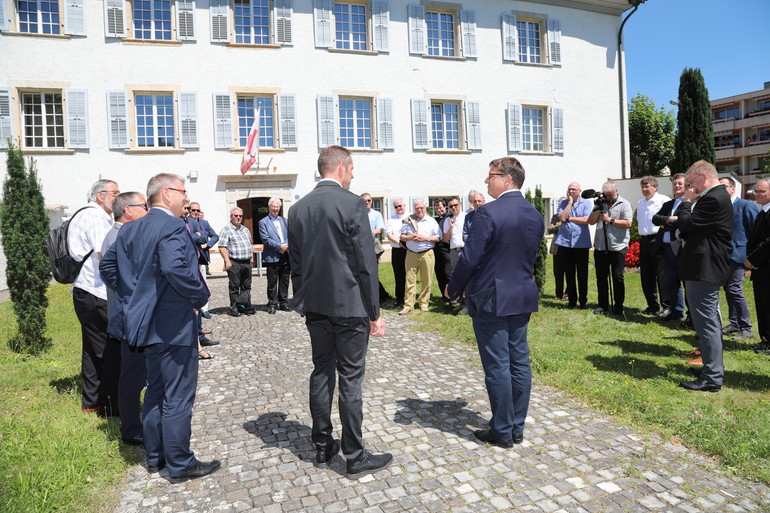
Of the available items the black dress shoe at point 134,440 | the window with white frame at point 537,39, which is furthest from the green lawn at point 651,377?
the window with white frame at point 537,39

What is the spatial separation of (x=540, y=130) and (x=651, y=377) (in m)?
18.2

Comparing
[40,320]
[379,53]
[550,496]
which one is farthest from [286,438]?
[379,53]

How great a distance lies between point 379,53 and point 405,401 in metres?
16.6

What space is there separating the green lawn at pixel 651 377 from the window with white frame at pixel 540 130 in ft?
45.2

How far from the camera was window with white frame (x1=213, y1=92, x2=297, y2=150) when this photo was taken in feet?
57.6

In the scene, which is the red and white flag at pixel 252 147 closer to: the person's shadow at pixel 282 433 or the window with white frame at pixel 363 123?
the window with white frame at pixel 363 123

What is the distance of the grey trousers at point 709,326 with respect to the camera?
4.96 m

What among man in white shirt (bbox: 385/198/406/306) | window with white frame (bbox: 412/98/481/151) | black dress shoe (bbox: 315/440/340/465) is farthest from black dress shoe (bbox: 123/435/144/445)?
window with white frame (bbox: 412/98/481/151)

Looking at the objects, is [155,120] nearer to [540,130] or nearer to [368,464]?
[540,130]

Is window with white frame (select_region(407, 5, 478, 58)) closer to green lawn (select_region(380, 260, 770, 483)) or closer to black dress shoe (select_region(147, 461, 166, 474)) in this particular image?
green lawn (select_region(380, 260, 770, 483))

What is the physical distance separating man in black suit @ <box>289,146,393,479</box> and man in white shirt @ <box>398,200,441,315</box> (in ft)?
19.2

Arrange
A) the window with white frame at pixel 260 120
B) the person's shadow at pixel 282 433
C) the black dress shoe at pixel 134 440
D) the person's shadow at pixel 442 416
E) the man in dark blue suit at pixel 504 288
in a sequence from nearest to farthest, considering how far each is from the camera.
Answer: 1. the man in dark blue suit at pixel 504 288
2. the person's shadow at pixel 282 433
3. the black dress shoe at pixel 134 440
4. the person's shadow at pixel 442 416
5. the window with white frame at pixel 260 120

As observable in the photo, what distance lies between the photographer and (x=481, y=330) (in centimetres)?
397

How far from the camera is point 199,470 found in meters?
3.61
